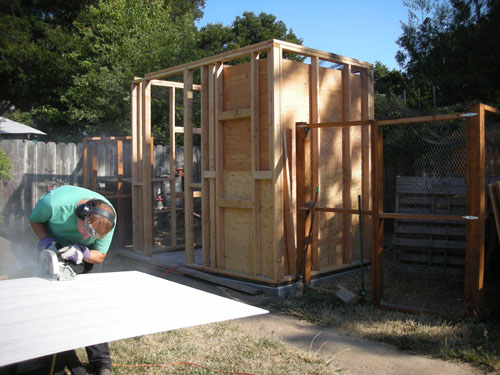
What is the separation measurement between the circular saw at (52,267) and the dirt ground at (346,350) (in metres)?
2.11

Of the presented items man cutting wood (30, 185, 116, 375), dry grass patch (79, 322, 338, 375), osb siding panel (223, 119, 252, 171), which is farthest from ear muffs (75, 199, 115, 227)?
osb siding panel (223, 119, 252, 171)

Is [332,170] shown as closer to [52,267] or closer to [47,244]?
[47,244]

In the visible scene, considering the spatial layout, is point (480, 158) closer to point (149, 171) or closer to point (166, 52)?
point (149, 171)

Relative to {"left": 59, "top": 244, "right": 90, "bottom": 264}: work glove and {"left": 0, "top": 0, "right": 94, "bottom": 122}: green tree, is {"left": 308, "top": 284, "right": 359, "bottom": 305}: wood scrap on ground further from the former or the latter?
{"left": 0, "top": 0, "right": 94, "bottom": 122}: green tree

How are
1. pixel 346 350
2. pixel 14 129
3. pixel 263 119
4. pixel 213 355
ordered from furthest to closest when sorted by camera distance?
pixel 14 129 < pixel 263 119 < pixel 346 350 < pixel 213 355

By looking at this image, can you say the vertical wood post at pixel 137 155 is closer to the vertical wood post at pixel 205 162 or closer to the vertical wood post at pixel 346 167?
the vertical wood post at pixel 205 162

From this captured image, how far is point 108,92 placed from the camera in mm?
16062

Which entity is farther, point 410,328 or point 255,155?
point 255,155

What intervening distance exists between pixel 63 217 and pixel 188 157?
351 centimetres

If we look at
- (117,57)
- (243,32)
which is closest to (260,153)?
(117,57)

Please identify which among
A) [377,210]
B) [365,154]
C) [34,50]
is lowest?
[377,210]

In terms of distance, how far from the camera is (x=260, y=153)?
6.30 metres

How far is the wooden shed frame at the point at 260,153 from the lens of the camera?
6.07 m

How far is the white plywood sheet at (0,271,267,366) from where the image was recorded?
89.1 inches
